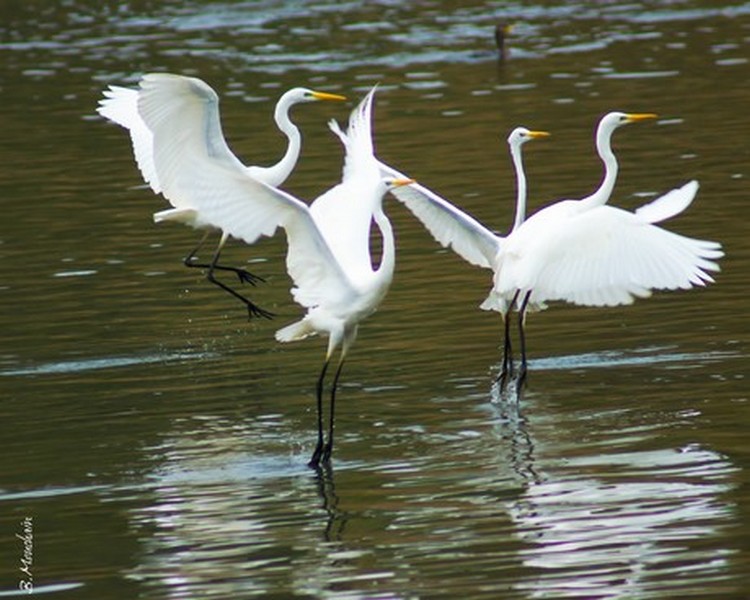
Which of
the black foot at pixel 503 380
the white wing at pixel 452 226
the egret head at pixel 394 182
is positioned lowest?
the black foot at pixel 503 380

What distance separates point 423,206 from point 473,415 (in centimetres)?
249

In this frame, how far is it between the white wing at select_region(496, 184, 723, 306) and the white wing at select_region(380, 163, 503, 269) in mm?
903

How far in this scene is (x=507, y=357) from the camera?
13.1m

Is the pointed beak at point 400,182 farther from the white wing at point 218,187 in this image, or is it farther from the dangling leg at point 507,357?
the dangling leg at point 507,357

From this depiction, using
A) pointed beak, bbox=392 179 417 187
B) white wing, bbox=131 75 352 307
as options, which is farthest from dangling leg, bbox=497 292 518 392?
pointed beak, bbox=392 179 417 187

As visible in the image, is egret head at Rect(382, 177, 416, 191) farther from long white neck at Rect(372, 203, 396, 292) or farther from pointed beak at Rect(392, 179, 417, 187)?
long white neck at Rect(372, 203, 396, 292)

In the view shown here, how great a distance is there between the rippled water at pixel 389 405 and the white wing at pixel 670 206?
114 centimetres

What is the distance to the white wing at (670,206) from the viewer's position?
11.5 metres

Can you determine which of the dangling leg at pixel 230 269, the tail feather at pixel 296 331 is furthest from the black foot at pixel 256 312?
the tail feather at pixel 296 331

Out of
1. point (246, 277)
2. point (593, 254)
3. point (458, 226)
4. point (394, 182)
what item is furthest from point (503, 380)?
point (246, 277)

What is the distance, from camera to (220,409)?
12680 mm

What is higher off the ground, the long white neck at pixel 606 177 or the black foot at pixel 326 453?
the long white neck at pixel 606 177

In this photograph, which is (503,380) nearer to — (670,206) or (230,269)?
(670,206)

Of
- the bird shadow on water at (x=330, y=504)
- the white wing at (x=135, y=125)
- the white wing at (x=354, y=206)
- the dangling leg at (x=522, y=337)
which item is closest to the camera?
the bird shadow on water at (x=330, y=504)
